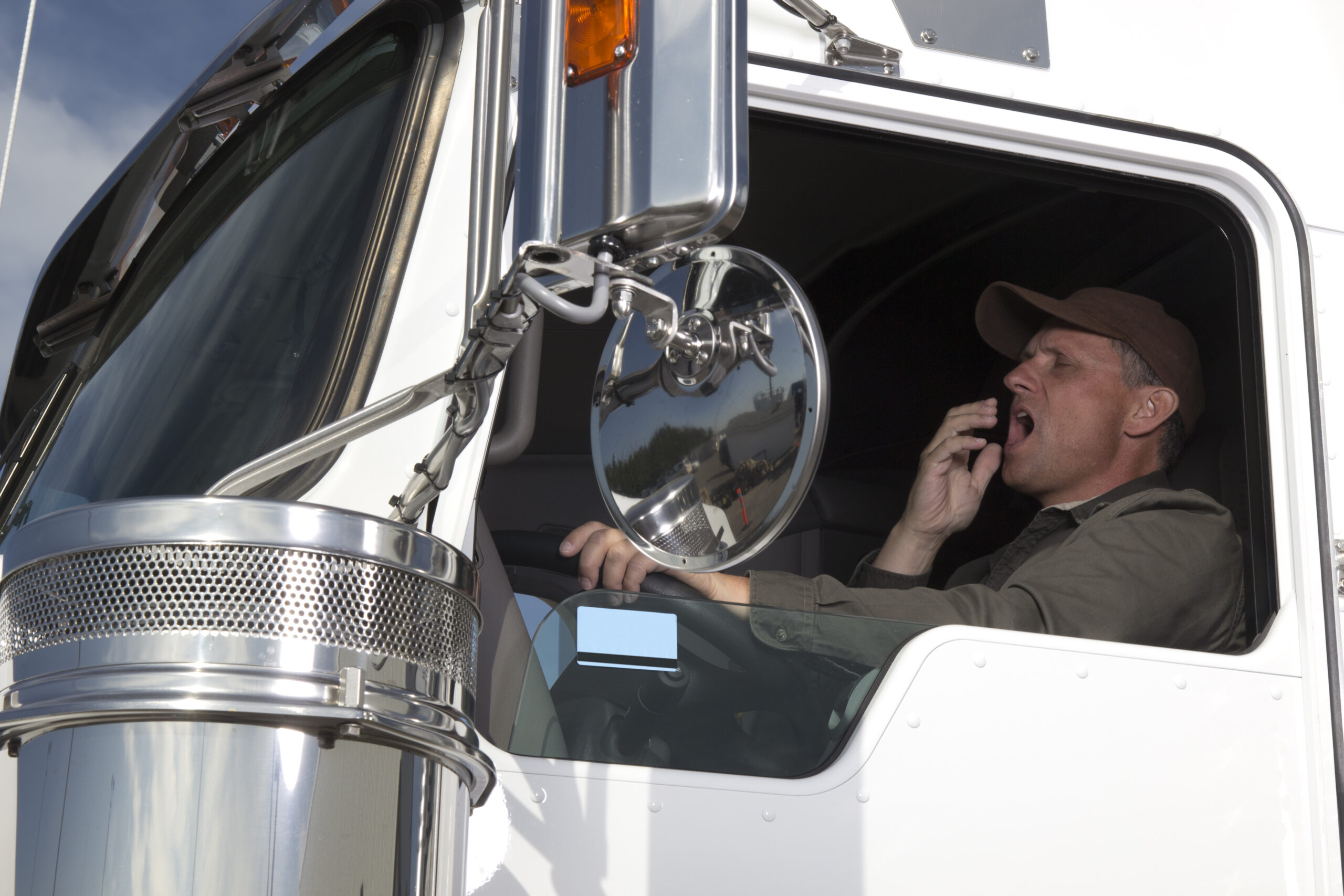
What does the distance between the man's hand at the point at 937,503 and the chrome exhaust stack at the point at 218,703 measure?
144 cm

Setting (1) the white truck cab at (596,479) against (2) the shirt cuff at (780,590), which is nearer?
(1) the white truck cab at (596,479)

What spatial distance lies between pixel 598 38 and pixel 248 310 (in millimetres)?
625

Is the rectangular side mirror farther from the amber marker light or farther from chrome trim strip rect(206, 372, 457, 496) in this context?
chrome trim strip rect(206, 372, 457, 496)

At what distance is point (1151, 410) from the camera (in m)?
2.19

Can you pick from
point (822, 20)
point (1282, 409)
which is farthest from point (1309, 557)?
point (822, 20)

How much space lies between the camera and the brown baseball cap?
2.11 metres

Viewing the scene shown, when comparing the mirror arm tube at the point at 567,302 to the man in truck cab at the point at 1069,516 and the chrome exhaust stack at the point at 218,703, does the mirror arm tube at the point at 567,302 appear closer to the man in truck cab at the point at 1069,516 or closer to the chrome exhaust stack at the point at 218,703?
the chrome exhaust stack at the point at 218,703

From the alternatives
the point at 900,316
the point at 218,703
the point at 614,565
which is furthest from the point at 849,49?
the point at 900,316

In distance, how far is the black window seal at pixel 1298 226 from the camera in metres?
1.46

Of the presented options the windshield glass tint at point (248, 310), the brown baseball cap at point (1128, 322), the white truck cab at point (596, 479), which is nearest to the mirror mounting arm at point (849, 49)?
the white truck cab at point (596, 479)

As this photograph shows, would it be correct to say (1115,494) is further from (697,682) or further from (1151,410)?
(697,682)

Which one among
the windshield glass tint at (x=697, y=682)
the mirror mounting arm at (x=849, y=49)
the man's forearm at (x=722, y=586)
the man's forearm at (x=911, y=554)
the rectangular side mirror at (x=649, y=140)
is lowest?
the windshield glass tint at (x=697, y=682)

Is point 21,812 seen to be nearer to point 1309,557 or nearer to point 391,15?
point 391,15

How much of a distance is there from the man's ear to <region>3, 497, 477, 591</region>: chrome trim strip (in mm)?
1650
